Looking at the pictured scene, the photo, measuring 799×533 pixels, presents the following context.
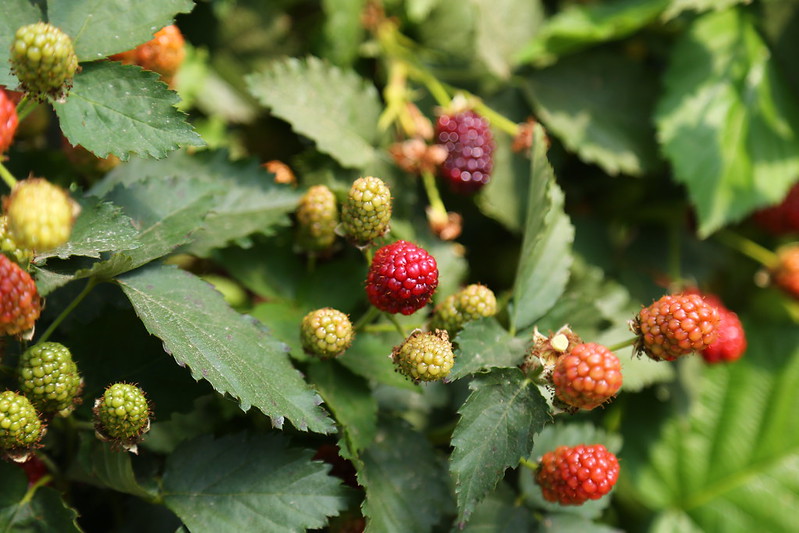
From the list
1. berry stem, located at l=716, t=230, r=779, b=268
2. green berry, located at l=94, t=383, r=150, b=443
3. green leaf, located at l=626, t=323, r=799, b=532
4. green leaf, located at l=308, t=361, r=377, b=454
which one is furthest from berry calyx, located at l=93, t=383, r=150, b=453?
berry stem, located at l=716, t=230, r=779, b=268

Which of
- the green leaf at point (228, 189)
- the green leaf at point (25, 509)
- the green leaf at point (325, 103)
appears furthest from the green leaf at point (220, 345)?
the green leaf at point (325, 103)

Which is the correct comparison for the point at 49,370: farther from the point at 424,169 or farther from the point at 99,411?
the point at 424,169

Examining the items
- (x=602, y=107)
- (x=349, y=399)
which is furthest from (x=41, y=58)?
(x=602, y=107)

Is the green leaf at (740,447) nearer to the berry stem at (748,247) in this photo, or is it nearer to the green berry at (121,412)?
the berry stem at (748,247)

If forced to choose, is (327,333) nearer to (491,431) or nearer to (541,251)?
(491,431)

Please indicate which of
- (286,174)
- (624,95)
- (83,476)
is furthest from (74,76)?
(624,95)
